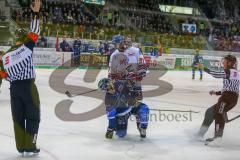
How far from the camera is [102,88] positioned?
875cm

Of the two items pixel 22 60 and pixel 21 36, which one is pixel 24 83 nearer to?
pixel 22 60

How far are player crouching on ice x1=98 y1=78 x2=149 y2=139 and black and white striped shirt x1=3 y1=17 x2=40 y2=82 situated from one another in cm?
207

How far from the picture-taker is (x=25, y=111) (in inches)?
267

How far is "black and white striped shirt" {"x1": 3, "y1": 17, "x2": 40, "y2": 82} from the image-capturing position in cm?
669

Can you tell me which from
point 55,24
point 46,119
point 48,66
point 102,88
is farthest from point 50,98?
point 55,24

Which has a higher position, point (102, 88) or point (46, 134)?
point (102, 88)

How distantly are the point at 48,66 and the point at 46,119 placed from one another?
19.3 meters

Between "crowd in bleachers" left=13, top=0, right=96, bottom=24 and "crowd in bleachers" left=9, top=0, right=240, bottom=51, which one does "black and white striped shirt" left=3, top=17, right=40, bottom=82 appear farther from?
"crowd in bleachers" left=13, top=0, right=96, bottom=24

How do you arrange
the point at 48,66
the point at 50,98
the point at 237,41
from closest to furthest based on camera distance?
the point at 50,98 < the point at 48,66 < the point at 237,41

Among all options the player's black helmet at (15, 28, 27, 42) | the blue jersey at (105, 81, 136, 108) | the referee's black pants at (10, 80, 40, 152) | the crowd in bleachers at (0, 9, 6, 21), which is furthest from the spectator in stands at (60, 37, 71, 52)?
the referee's black pants at (10, 80, 40, 152)

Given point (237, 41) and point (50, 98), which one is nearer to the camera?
point (50, 98)

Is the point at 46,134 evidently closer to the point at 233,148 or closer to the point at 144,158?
the point at 144,158

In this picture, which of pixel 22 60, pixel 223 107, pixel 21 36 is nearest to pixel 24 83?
pixel 22 60

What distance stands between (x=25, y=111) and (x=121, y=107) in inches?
88.1
